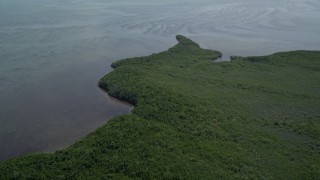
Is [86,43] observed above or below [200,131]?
above

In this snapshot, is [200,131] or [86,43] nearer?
A: [200,131]

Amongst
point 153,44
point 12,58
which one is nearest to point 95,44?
point 153,44

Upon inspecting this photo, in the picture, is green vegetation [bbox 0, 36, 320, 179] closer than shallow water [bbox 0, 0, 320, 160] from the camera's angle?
Yes

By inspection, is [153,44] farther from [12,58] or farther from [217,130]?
[217,130]

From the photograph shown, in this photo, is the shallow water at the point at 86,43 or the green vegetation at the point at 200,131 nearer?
the green vegetation at the point at 200,131
